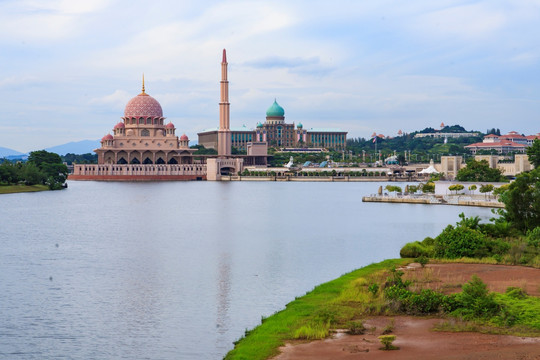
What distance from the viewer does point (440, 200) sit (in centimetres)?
7225

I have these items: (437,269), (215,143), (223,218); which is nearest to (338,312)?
(437,269)

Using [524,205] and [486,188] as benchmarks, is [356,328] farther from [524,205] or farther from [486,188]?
[486,188]

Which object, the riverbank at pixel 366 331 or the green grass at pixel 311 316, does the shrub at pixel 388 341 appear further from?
the green grass at pixel 311 316

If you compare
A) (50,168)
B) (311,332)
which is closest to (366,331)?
(311,332)

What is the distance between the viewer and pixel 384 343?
56.7 ft

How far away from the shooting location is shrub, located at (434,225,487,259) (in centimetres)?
3003

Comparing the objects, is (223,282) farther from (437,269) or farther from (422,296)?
(422,296)

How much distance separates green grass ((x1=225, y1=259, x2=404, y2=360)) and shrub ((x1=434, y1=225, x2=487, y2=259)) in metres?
6.06

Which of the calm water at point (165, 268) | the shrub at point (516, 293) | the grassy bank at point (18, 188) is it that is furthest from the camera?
the grassy bank at point (18, 188)

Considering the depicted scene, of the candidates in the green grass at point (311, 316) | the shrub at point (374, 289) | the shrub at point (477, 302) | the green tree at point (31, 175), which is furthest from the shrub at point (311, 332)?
the green tree at point (31, 175)

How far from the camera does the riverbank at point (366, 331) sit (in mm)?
17094

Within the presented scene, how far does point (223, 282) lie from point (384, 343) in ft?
40.5

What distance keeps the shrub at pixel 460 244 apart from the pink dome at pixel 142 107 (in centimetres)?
12156

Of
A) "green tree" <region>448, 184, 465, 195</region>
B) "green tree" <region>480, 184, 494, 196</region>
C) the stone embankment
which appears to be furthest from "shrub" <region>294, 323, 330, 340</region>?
"green tree" <region>448, 184, 465, 195</region>
